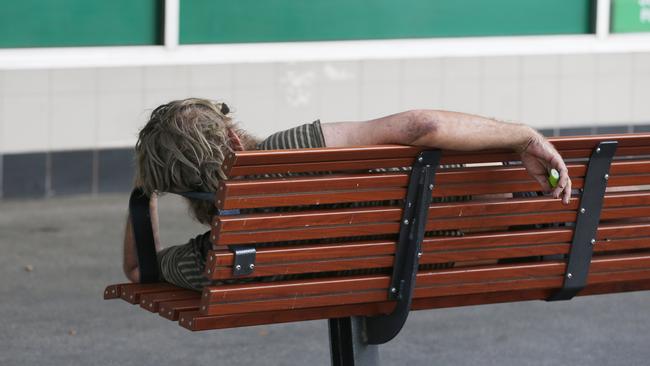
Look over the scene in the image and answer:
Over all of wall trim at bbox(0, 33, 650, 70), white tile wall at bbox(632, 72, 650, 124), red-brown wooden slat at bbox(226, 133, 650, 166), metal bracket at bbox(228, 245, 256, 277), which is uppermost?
red-brown wooden slat at bbox(226, 133, 650, 166)

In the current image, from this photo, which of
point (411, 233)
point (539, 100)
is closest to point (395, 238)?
point (411, 233)

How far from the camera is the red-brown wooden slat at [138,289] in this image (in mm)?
3822

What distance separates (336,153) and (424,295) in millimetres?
549

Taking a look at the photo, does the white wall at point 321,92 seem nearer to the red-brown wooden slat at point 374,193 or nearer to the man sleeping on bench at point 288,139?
the man sleeping on bench at point 288,139

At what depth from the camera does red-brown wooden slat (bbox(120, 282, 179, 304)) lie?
12.5ft

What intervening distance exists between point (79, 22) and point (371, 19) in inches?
75.8

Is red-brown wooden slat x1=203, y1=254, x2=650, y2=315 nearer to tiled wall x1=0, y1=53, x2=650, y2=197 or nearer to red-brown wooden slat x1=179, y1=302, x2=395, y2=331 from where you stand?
red-brown wooden slat x1=179, y1=302, x2=395, y2=331

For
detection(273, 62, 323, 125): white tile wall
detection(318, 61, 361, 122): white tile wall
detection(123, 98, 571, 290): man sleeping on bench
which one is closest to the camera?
detection(123, 98, 571, 290): man sleeping on bench

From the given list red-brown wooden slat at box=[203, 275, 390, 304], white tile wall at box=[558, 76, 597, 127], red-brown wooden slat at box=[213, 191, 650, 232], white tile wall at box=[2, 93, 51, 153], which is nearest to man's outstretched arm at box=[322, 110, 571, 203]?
red-brown wooden slat at box=[213, 191, 650, 232]

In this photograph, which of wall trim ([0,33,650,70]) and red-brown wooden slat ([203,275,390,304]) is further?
wall trim ([0,33,650,70])

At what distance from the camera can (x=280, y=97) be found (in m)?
8.70

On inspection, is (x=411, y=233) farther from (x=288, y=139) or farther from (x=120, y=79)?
(x=120, y=79)

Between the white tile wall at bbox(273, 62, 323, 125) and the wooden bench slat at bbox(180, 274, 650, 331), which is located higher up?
the wooden bench slat at bbox(180, 274, 650, 331)

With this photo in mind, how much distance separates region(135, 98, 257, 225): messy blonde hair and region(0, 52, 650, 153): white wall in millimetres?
3916
